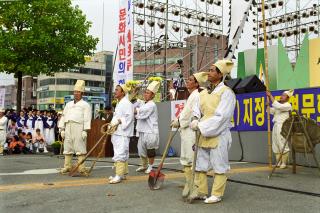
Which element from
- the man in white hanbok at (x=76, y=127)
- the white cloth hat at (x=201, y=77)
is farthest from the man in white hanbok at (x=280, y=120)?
the man in white hanbok at (x=76, y=127)

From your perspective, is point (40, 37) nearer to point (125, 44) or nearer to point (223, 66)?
point (125, 44)

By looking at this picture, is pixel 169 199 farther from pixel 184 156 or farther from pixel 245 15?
pixel 245 15

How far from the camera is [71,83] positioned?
80.1m

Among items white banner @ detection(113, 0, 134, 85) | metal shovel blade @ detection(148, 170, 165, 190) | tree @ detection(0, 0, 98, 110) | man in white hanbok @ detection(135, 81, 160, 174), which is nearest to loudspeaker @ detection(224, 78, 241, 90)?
white banner @ detection(113, 0, 134, 85)

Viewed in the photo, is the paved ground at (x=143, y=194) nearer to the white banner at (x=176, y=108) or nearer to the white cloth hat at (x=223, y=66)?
the white cloth hat at (x=223, y=66)

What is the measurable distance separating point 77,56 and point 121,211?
18.2 meters

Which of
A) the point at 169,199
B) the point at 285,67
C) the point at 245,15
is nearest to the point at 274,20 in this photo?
the point at 285,67

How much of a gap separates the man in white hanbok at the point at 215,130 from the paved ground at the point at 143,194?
11.2 inches

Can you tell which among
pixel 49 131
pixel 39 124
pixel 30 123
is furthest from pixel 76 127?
pixel 49 131

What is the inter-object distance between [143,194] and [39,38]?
16514 mm

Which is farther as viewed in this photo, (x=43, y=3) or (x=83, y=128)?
(x=43, y=3)

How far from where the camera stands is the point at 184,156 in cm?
650

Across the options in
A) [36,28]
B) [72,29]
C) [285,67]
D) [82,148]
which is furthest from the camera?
[72,29]

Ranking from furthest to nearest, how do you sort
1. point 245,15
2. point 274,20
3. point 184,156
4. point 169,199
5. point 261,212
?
point 274,20 < point 245,15 < point 184,156 < point 169,199 < point 261,212
